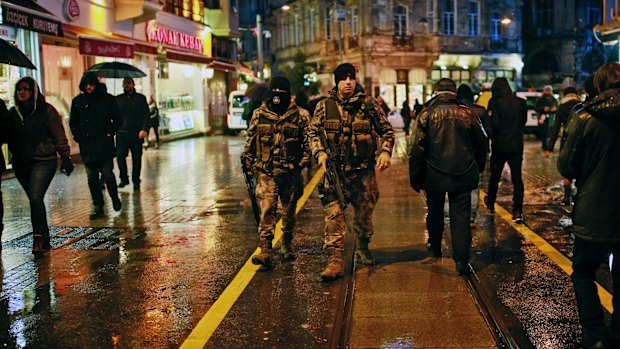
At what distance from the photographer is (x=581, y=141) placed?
4.90 m

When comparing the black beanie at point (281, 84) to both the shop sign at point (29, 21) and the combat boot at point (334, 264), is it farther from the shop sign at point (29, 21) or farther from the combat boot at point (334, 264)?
the shop sign at point (29, 21)

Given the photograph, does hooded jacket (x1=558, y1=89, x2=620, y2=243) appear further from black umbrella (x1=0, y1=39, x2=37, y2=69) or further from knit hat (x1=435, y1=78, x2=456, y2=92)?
black umbrella (x1=0, y1=39, x2=37, y2=69)

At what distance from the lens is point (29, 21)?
592 inches

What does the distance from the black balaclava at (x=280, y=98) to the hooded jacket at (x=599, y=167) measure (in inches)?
121

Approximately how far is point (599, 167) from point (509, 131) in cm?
521

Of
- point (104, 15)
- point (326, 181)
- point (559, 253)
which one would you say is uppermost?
point (104, 15)

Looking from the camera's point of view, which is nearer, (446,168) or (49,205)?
(446,168)

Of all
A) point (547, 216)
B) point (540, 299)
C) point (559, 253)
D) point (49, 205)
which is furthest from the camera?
point (49, 205)

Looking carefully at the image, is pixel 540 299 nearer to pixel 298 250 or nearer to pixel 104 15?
pixel 298 250

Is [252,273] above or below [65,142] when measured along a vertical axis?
below

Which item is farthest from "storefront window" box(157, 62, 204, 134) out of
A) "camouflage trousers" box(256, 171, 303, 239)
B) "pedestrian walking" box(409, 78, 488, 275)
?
"pedestrian walking" box(409, 78, 488, 275)

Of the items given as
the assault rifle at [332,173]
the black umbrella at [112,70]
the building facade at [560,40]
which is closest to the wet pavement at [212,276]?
the assault rifle at [332,173]

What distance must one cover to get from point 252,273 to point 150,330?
1849 millimetres

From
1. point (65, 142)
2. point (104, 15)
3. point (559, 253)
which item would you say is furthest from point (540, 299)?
point (104, 15)
